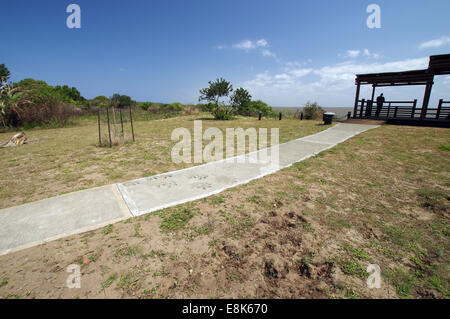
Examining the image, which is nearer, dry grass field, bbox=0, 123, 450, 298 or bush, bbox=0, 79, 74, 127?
dry grass field, bbox=0, 123, 450, 298

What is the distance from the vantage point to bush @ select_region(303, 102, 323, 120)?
16.7 m

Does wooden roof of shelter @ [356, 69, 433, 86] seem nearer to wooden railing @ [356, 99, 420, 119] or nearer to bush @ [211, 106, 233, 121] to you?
wooden railing @ [356, 99, 420, 119]

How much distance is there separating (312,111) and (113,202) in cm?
1739

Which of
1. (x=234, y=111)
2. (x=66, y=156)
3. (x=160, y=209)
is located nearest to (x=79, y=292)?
(x=160, y=209)

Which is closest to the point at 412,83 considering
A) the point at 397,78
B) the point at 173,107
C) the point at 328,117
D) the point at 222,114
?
the point at 397,78

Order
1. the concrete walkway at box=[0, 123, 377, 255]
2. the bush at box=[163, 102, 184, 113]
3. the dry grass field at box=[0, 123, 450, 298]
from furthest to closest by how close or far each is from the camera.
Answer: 1. the bush at box=[163, 102, 184, 113]
2. the concrete walkway at box=[0, 123, 377, 255]
3. the dry grass field at box=[0, 123, 450, 298]

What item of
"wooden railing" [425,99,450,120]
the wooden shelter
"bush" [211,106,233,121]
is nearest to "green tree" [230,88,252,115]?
"bush" [211,106,233,121]

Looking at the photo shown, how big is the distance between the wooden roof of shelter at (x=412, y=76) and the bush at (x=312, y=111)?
11.4 feet

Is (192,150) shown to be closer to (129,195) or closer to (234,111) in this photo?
(129,195)

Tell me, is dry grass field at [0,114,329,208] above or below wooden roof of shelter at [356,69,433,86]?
below

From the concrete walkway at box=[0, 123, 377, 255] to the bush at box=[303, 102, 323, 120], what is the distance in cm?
1367

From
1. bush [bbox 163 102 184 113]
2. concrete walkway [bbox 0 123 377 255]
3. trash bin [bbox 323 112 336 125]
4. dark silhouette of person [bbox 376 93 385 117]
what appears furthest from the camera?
bush [bbox 163 102 184 113]

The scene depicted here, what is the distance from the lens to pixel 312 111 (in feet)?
55.4
